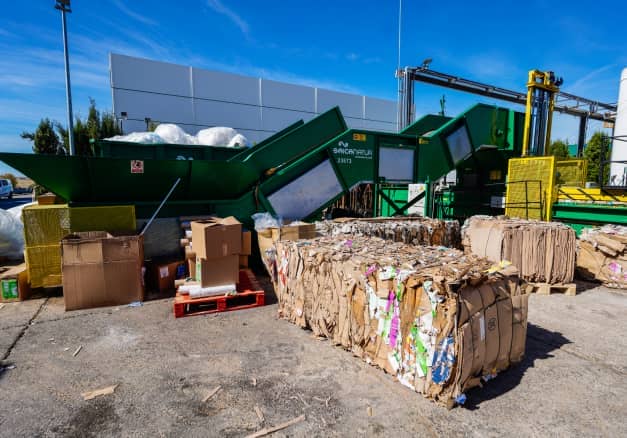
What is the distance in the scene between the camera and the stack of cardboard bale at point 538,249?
16.6ft

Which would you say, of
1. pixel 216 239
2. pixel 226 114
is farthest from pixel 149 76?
pixel 216 239

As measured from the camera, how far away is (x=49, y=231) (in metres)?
4.91

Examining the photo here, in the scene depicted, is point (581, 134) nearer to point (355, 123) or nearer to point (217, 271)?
point (355, 123)

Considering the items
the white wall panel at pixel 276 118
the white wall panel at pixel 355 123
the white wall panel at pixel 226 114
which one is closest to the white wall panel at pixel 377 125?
the white wall panel at pixel 355 123

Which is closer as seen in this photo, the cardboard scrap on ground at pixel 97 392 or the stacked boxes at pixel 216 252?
the cardboard scrap on ground at pixel 97 392

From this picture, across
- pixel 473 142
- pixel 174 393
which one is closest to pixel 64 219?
pixel 174 393

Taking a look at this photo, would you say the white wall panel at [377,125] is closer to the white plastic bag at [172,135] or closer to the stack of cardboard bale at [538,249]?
the white plastic bag at [172,135]

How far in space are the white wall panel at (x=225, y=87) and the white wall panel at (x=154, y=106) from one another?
1.04 metres

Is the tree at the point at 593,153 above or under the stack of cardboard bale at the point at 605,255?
above

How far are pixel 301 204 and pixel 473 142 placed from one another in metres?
4.40

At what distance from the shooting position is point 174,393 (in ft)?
8.82

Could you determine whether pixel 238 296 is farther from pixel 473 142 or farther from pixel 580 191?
pixel 580 191

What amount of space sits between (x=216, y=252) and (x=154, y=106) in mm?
14962

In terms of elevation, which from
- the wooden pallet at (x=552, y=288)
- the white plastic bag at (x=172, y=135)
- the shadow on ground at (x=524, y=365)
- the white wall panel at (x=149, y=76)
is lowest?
the shadow on ground at (x=524, y=365)
